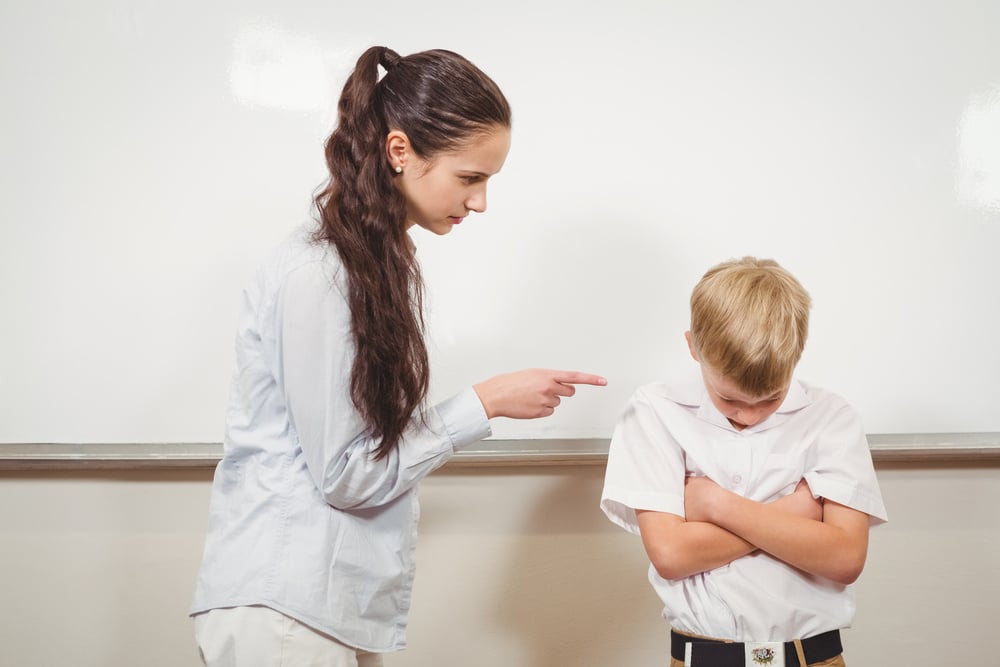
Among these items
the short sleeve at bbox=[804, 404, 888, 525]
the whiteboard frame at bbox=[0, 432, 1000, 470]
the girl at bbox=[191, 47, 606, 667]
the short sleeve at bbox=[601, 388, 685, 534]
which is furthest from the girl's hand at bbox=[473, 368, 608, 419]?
the whiteboard frame at bbox=[0, 432, 1000, 470]

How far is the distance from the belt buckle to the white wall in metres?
0.53

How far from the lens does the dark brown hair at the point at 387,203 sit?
930 mm

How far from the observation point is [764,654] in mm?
1000

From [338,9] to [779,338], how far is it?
101 cm

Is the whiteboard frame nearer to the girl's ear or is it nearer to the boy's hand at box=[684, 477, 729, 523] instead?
the boy's hand at box=[684, 477, 729, 523]

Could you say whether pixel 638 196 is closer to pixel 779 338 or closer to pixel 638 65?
pixel 638 65

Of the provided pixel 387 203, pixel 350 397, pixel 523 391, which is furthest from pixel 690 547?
pixel 387 203

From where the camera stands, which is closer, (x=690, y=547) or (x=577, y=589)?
(x=690, y=547)

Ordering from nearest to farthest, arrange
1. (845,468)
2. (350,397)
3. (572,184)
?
(350,397), (845,468), (572,184)

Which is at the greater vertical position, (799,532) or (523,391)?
(523,391)

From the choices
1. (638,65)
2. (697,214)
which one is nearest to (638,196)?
(697,214)

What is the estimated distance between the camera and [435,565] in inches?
60.2

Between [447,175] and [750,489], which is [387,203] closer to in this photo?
[447,175]

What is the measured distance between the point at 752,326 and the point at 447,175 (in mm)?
425
